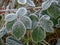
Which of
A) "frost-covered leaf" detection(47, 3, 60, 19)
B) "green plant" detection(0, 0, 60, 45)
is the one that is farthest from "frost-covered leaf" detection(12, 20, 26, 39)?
"frost-covered leaf" detection(47, 3, 60, 19)

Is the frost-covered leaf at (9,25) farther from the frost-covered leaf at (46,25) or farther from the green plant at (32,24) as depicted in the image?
the frost-covered leaf at (46,25)

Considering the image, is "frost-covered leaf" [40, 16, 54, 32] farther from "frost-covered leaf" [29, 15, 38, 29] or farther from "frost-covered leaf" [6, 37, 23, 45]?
"frost-covered leaf" [6, 37, 23, 45]

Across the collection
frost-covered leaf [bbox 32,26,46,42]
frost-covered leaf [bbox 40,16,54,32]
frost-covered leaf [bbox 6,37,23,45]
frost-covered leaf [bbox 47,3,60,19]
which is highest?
frost-covered leaf [bbox 47,3,60,19]

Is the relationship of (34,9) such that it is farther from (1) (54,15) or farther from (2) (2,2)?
(2) (2,2)

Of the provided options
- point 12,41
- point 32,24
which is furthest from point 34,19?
point 12,41

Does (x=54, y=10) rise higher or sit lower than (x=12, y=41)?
higher

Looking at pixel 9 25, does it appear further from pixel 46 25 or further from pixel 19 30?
pixel 46 25
